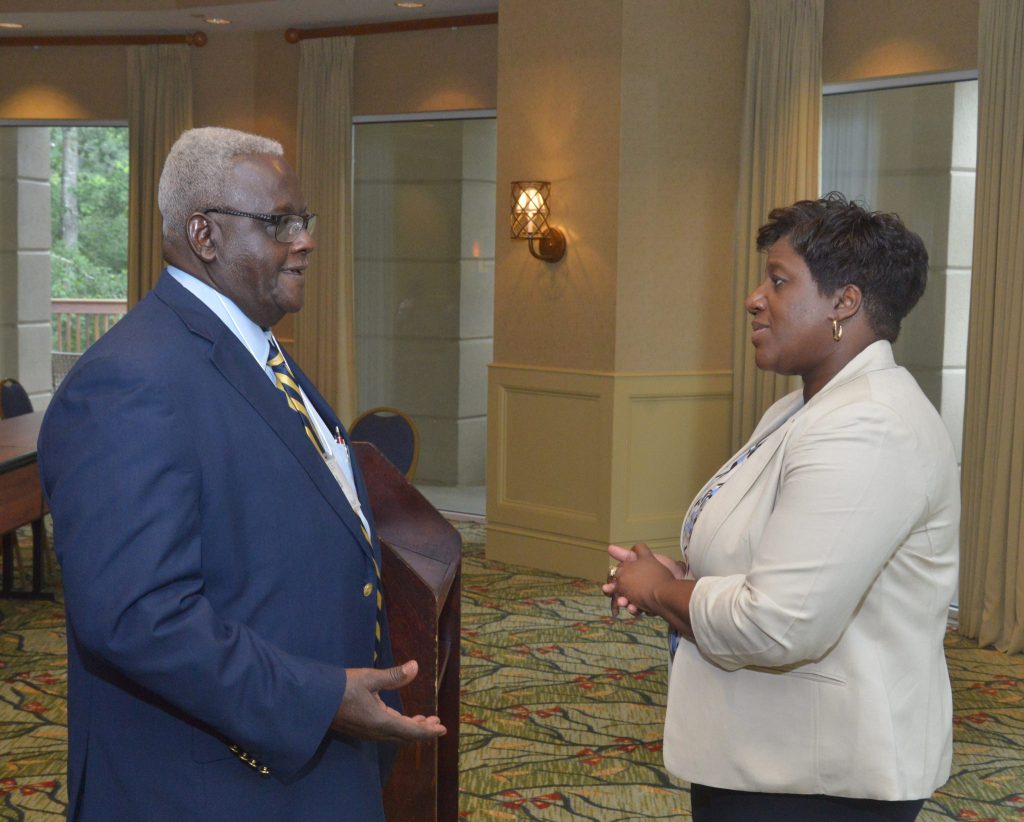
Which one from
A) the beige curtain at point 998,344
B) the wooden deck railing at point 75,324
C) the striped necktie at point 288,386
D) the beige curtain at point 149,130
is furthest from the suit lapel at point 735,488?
the wooden deck railing at point 75,324

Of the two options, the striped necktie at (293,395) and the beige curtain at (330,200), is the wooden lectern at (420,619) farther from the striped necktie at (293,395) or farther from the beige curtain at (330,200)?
the beige curtain at (330,200)

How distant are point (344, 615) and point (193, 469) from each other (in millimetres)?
365

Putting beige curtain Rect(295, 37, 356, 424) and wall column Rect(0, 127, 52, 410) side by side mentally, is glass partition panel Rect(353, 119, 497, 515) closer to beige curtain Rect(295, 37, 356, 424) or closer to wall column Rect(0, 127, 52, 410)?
beige curtain Rect(295, 37, 356, 424)

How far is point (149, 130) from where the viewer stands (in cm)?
923

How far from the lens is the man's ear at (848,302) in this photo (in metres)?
1.96

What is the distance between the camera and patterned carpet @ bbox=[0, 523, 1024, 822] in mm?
3887

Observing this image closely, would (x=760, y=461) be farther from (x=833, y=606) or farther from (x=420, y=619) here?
(x=420, y=619)

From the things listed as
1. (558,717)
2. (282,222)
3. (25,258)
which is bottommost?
(558,717)

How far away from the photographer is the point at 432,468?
29.1 ft

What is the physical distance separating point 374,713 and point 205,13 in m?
7.92

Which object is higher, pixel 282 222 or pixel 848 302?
pixel 282 222

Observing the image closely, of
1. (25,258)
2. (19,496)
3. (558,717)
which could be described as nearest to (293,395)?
(558,717)

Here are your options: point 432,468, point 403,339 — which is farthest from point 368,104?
point 432,468

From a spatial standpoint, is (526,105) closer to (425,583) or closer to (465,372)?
(465,372)
